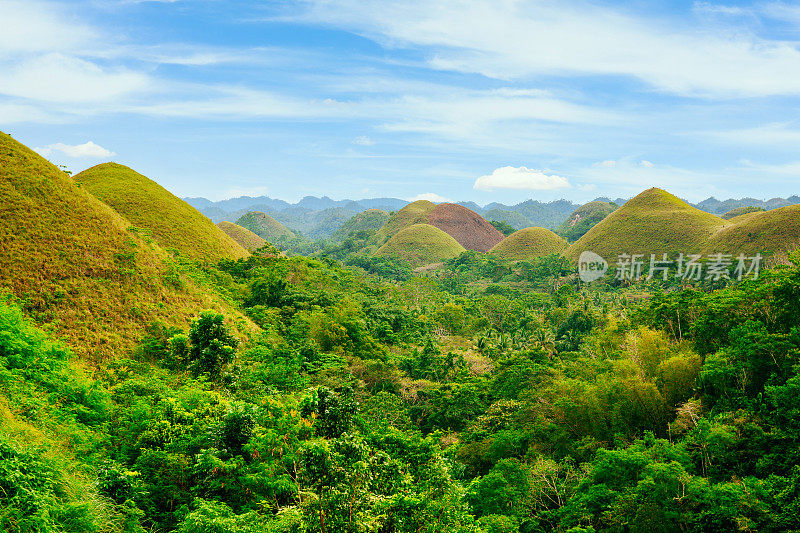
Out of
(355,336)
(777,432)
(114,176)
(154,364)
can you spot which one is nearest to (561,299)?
(355,336)

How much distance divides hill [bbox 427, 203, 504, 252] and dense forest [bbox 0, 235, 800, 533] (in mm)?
87264

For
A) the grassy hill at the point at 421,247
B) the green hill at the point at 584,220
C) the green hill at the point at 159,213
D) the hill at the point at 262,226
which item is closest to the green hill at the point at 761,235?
the grassy hill at the point at 421,247

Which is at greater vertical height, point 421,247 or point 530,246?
point 530,246

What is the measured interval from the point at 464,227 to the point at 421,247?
29586mm

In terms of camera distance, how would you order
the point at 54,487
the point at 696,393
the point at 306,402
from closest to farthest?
the point at 54,487 < the point at 306,402 < the point at 696,393

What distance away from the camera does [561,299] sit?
41969 millimetres

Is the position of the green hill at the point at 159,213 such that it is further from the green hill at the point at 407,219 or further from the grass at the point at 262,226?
the grass at the point at 262,226

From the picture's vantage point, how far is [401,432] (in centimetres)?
1274

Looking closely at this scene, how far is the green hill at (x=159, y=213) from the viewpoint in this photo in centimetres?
3544

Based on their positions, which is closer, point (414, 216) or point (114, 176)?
point (114, 176)

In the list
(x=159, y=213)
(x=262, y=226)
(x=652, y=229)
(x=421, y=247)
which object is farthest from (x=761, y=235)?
(x=262, y=226)

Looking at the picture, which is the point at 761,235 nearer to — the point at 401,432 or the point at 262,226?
the point at 401,432

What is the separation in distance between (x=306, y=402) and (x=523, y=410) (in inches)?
352

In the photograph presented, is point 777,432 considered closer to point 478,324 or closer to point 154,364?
point 154,364
